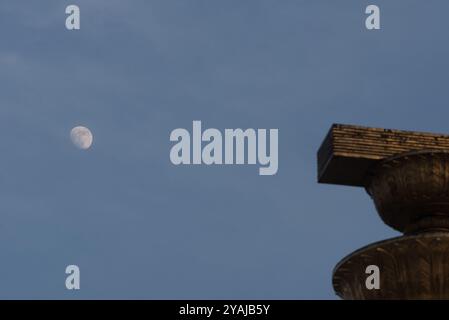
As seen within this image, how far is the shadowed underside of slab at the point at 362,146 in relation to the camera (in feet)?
114

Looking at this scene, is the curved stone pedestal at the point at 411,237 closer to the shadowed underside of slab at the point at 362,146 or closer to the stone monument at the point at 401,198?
the stone monument at the point at 401,198

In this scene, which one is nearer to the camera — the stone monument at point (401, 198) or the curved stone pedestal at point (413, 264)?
the curved stone pedestal at point (413, 264)

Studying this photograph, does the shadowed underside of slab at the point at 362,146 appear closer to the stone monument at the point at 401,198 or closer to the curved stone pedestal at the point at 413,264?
the stone monument at the point at 401,198

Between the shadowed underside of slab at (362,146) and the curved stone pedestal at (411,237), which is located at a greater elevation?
the shadowed underside of slab at (362,146)

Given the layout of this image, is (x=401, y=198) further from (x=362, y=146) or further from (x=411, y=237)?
(x=362, y=146)

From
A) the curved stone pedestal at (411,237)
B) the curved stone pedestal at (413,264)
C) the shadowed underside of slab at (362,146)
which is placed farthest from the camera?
the shadowed underside of slab at (362,146)

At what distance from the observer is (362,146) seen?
34.8 m

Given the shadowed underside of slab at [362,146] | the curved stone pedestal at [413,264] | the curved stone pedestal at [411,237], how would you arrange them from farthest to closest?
the shadowed underside of slab at [362,146] → the curved stone pedestal at [411,237] → the curved stone pedestal at [413,264]

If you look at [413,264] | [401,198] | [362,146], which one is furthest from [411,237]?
[362,146]

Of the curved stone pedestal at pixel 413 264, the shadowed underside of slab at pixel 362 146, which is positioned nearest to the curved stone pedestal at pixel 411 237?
the curved stone pedestal at pixel 413 264
